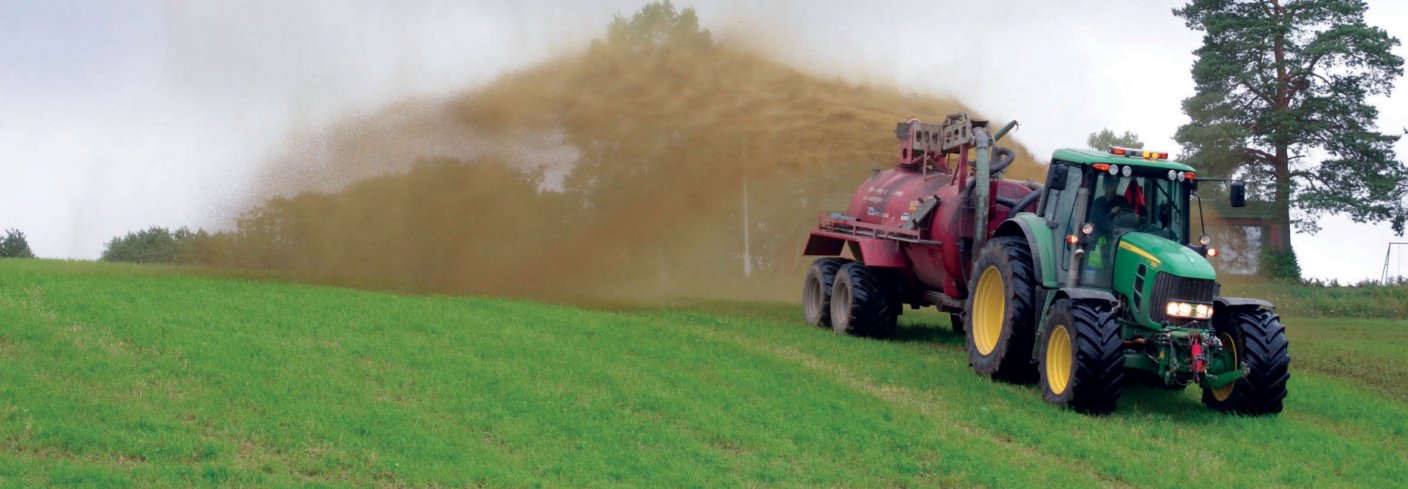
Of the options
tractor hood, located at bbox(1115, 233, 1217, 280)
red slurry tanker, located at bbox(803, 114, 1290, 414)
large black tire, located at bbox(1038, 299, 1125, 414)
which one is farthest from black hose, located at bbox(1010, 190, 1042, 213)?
large black tire, located at bbox(1038, 299, 1125, 414)

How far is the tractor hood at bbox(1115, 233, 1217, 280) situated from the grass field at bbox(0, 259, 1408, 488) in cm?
166

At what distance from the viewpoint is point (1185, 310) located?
13.9 metres

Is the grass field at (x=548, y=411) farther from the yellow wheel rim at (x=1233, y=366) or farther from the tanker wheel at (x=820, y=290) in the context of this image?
the tanker wheel at (x=820, y=290)

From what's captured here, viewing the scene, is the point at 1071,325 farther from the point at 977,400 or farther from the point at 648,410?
the point at 648,410

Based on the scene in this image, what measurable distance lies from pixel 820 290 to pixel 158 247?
18929 millimetres

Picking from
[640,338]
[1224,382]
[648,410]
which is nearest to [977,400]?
[1224,382]

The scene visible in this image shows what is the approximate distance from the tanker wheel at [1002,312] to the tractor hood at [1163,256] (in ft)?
4.03

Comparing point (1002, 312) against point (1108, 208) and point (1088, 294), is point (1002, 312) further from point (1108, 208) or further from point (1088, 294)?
point (1088, 294)

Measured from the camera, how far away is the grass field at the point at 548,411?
11.0m

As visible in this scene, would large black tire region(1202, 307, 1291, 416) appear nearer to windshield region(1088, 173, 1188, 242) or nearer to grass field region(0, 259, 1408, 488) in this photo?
grass field region(0, 259, 1408, 488)

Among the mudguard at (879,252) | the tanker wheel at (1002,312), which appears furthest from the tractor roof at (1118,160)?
the mudguard at (879,252)

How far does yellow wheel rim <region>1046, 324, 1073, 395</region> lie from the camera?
571 inches

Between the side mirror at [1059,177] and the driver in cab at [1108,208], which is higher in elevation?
the side mirror at [1059,177]

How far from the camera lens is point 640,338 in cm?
1820
